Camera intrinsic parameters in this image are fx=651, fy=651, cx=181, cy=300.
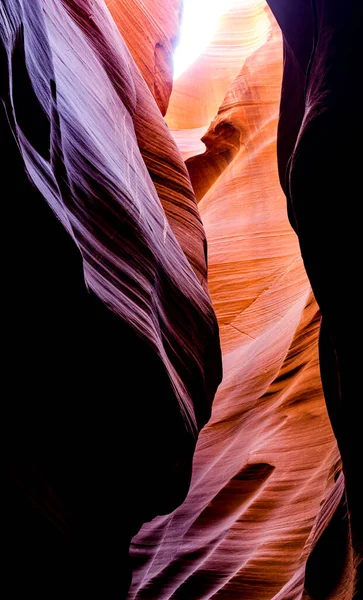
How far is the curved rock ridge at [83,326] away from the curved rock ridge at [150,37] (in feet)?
13.0

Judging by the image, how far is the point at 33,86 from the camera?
3139 mm

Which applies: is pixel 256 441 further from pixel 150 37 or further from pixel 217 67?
pixel 217 67

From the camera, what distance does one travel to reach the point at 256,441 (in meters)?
7.09

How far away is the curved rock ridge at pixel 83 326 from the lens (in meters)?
3.11

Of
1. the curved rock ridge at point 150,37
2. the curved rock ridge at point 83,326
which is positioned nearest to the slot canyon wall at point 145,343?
→ the curved rock ridge at point 83,326

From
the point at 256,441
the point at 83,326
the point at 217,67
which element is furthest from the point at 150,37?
the point at 217,67

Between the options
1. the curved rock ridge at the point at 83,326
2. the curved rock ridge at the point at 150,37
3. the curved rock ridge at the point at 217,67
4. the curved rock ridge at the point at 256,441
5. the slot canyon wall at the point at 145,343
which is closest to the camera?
the curved rock ridge at the point at 83,326

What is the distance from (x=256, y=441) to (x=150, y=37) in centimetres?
599

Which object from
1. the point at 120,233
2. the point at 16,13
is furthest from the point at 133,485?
the point at 16,13

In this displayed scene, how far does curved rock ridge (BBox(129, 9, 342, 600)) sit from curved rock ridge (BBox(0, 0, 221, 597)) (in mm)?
1105

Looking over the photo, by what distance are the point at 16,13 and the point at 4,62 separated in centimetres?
50

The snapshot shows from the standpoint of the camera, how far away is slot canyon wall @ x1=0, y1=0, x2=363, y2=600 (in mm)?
3354

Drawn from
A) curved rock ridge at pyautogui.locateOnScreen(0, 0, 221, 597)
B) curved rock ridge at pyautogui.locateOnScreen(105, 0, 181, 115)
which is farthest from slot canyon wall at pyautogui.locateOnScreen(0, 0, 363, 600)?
curved rock ridge at pyautogui.locateOnScreen(105, 0, 181, 115)

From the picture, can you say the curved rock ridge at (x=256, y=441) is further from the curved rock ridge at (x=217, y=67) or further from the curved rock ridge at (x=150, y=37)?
the curved rock ridge at (x=217, y=67)
